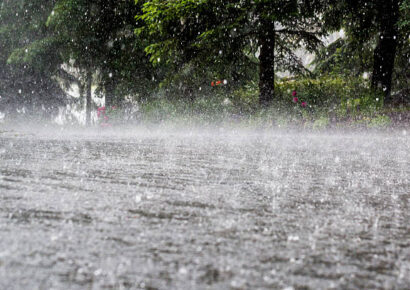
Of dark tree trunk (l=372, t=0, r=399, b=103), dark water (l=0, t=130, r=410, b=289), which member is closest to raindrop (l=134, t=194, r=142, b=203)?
dark water (l=0, t=130, r=410, b=289)

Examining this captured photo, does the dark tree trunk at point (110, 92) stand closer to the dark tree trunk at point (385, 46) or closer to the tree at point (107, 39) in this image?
the tree at point (107, 39)

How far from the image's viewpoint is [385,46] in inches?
475

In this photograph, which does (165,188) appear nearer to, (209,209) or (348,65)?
(209,209)

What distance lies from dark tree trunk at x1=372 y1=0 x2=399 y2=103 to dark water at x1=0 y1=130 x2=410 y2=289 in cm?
947

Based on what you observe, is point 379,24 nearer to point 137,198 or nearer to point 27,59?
point 137,198

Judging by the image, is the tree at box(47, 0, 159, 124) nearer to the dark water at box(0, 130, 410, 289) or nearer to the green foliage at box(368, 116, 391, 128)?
the green foliage at box(368, 116, 391, 128)

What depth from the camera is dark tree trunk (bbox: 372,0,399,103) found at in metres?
11.8

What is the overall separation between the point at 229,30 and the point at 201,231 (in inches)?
403

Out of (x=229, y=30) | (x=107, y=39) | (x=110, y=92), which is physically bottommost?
(x=110, y=92)

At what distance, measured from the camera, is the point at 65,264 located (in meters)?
1.16

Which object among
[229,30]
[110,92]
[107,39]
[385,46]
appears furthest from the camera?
[110,92]

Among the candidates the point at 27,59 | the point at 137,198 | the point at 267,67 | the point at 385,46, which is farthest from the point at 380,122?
the point at 27,59

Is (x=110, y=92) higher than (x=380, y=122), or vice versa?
(x=110, y=92)

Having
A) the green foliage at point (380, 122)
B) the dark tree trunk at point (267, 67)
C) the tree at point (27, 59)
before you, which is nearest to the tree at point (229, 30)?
the dark tree trunk at point (267, 67)
